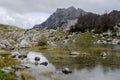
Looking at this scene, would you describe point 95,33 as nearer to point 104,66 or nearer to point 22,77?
point 104,66

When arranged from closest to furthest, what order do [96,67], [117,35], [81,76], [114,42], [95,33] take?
[81,76]
[96,67]
[114,42]
[117,35]
[95,33]

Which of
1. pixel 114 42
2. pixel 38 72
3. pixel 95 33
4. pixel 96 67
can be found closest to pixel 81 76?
pixel 38 72

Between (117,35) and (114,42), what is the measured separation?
13.0 metres

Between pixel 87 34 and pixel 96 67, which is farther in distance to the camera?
pixel 87 34

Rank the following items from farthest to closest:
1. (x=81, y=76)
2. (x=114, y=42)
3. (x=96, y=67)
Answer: (x=114, y=42) → (x=96, y=67) → (x=81, y=76)

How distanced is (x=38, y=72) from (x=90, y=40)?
404ft

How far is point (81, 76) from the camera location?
49406 mm

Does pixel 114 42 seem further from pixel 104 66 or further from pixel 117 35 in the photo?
pixel 104 66

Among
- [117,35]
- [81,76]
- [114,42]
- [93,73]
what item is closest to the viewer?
[81,76]

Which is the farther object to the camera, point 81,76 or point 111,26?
point 111,26

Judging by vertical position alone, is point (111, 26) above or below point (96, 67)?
above

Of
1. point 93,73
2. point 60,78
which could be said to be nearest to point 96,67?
point 93,73

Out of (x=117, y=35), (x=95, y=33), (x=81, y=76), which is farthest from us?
(x=95, y=33)

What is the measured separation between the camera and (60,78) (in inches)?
1811
